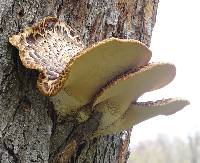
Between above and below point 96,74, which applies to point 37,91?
below

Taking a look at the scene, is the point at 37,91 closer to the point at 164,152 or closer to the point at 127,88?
the point at 127,88

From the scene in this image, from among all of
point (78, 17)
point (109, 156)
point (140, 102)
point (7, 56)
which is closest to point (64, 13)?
point (78, 17)

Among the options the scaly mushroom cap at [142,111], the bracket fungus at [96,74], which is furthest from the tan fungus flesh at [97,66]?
the scaly mushroom cap at [142,111]

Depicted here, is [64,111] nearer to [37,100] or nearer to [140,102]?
[37,100]

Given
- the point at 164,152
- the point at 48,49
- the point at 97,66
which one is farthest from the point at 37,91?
the point at 164,152

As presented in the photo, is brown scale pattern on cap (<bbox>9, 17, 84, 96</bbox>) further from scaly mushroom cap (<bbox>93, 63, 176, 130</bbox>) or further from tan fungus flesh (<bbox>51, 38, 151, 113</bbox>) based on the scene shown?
scaly mushroom cap (<bbox>93, 63, 176, 130</bbox>)

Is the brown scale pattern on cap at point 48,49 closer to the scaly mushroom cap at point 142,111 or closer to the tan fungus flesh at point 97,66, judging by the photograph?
the tan fungus flesh at point 97,66

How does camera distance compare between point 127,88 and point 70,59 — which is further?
point 127,88
